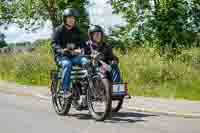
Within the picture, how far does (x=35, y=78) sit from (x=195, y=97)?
7.96m

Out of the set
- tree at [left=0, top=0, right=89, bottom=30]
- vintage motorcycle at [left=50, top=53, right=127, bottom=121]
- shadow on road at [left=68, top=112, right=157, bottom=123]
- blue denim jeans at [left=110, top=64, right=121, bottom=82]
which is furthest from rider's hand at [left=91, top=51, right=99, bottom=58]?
tree at [left=0, top=0, right=89, bottom=30]

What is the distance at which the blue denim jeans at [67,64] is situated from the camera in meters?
11.0

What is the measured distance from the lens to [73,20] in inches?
442

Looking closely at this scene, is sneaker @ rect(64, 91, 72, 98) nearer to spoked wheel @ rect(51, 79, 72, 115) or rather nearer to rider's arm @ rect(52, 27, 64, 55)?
spoked wheel @ rect(51, 79, 72, 115)

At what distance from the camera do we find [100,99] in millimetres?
10539

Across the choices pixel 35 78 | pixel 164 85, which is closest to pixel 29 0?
pixel 35 78

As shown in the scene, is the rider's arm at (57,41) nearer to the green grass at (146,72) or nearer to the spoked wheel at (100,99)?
the spoked wheel at (100,99)

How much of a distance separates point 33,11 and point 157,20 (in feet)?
32.1

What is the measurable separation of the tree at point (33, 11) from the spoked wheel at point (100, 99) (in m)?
24.2

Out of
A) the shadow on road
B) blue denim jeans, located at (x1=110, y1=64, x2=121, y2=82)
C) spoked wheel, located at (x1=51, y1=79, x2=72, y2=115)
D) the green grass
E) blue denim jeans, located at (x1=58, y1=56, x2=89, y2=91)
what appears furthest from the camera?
the green grass

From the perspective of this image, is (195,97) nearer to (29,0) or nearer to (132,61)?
(132,61)

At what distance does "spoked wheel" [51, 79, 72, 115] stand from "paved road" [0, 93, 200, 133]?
0.14 meters

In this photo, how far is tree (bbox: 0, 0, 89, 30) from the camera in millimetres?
36312

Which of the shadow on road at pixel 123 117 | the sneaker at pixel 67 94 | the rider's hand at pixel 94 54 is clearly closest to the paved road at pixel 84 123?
the shadow on road at pixel 123 117
